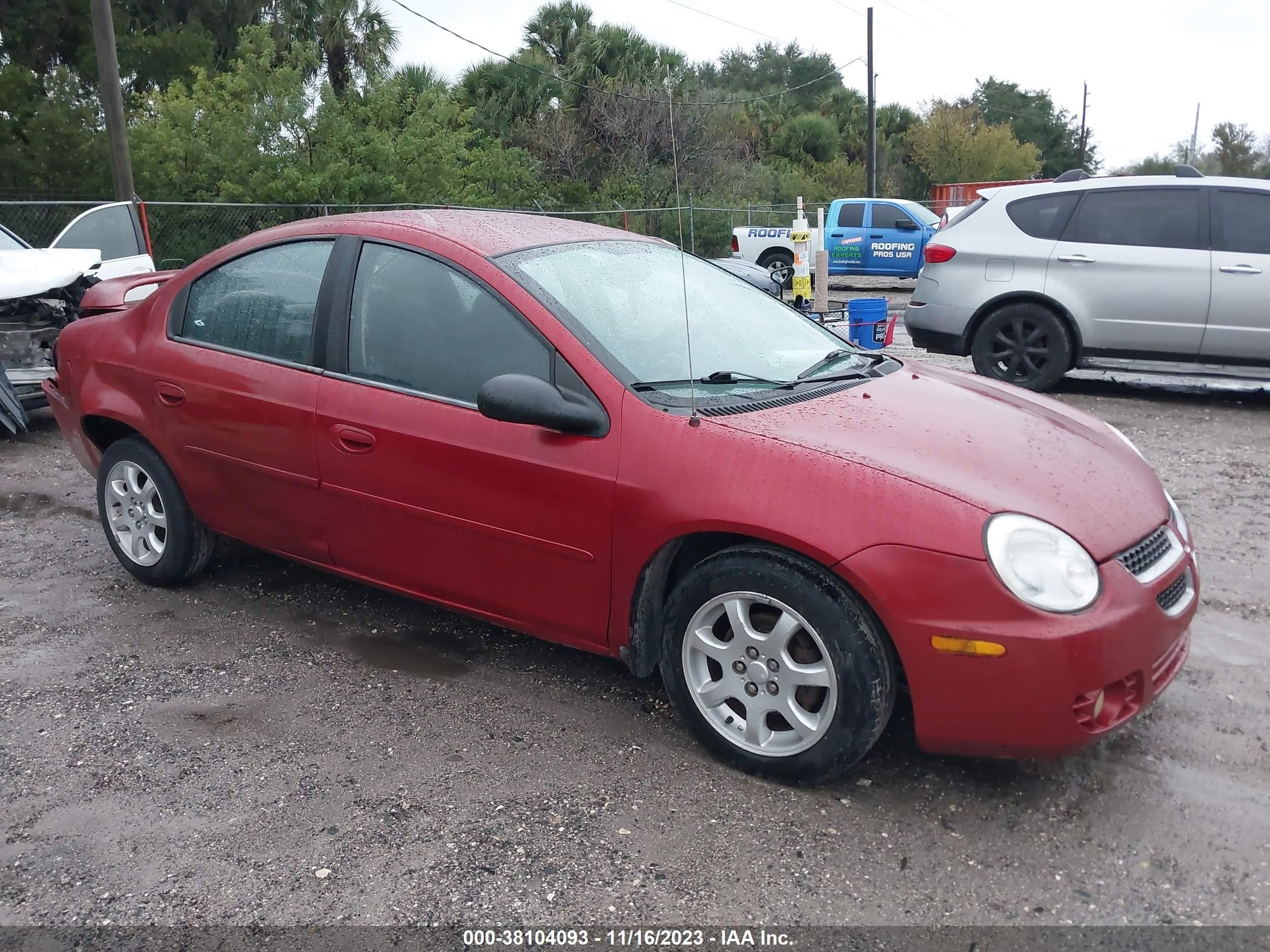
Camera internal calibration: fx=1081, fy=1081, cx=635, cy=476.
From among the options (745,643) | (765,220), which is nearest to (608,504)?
(745,643)

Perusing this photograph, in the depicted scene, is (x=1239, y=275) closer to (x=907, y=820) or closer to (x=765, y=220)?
(x=907, y=820)

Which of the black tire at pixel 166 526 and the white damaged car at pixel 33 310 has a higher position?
the white damaged car at pixel 33 310

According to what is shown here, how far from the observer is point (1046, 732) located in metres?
2.79

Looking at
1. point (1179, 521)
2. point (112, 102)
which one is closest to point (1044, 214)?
point (1179, 521)

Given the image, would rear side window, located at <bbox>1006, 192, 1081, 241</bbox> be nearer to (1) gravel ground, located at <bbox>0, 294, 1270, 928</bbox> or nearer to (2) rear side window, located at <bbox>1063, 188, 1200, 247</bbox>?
(2) rear side window, located at <bbox>1063, 188, 1200, 247</bbox>

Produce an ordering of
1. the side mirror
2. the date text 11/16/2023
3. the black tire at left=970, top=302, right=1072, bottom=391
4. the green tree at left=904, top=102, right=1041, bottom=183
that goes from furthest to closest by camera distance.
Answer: the green tree at left=904, top=102, right=1041, bottom=183
the black tire at left=970, top=302, right=1072, bottom=391
the side mirror
the date text 11/16/2023

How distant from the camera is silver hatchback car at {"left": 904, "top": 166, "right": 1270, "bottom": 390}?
7977 millimetres

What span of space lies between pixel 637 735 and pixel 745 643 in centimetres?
58

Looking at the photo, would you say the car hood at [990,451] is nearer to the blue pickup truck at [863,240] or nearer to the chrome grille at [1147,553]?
the chrome grille at [1147,553]

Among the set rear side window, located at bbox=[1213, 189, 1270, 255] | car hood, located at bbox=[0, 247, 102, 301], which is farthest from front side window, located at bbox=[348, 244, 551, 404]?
rear side window, located at bbox=[1213, 189, 1270, 255]

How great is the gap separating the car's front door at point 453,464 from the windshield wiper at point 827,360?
0.84 m

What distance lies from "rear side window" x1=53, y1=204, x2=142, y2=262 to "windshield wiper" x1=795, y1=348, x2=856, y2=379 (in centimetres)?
782

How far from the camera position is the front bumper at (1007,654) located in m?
2.72

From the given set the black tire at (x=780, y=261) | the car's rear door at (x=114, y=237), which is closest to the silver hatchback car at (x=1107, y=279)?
the car's rear door at (x=114, y=237)
